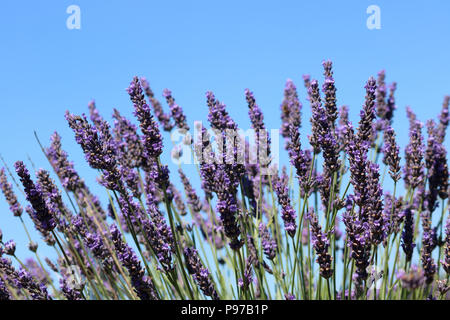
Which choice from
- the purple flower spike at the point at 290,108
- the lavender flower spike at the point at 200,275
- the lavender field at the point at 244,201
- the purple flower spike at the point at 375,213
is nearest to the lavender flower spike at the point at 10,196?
the lavender field at the point at 244,201

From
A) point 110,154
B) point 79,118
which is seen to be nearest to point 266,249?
point 110,154

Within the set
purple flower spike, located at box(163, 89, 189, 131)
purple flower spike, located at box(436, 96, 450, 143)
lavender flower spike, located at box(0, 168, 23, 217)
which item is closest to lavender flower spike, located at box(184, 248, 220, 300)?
purple flower spike, located at box(163, 89, 189, 131)

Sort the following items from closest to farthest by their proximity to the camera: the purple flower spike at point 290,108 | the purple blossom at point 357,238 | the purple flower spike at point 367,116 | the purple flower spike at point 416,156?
the purple blossom at point 357,238
the purple flower spike at point 367,116
the purple flower spike at point 416,156
the purple flower spike at point 290,108

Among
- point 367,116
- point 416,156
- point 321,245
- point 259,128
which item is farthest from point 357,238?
point 259,128

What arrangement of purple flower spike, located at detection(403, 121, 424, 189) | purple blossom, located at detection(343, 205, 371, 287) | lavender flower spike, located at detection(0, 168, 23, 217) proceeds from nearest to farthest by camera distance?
purple blossom, located at detection(343, 205, 371, 287)
purple flower spike, located at detection(403, 121, 424, 189)
lavender flower spike, located at detection(0, 168, 23, 217)

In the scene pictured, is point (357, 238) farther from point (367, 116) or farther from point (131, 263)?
point (131, 263)

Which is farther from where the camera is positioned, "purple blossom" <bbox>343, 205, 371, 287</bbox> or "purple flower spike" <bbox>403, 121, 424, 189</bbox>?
"purple flower spike" <bbox>403, 121, 424, 189</bbox>

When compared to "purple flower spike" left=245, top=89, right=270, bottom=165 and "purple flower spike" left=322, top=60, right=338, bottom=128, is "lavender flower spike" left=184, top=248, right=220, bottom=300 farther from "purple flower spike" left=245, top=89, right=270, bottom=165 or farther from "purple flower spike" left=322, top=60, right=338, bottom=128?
"purple flower spike" left=322, top=60, right=338, bottom=128

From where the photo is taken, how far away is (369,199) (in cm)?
219

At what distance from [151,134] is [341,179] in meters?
1.40

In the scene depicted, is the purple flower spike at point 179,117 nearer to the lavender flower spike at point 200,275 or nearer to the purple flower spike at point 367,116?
the lavender flower spike at point 200,275

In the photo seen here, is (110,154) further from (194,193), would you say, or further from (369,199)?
(369,199)

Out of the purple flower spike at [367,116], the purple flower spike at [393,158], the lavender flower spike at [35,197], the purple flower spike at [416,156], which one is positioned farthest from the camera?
the purple flower spike at [416,156]

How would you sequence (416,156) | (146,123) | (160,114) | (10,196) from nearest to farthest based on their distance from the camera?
(146,123) → (416,156) → (10,196) → (160,114)
